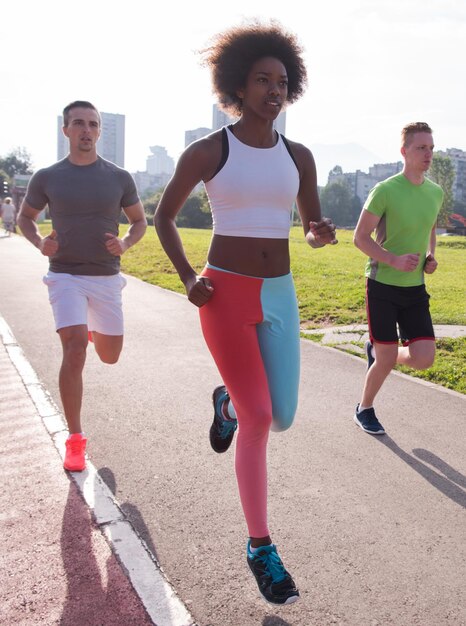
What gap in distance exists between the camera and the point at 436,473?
4258mm

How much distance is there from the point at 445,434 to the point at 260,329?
2548mm

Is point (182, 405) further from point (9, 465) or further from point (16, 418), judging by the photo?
point (9, 465)

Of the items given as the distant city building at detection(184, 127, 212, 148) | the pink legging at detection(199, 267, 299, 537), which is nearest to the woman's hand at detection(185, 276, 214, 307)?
the pink legging at detection(199, 267, 299, 537)

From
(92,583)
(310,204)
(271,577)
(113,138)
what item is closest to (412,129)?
(310,204)

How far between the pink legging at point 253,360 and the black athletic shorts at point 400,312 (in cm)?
193

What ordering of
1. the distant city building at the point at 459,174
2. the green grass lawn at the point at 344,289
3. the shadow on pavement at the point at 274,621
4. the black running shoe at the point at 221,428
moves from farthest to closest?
the distant city building at the point at 459,174 → the green grass lawn at the point at 344,289 → the black running shoe at the point at 221,428 → the shadow on pavement at the point at 274,621

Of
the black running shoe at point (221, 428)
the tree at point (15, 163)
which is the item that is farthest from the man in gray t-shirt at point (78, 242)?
the tree at point (15, 163)

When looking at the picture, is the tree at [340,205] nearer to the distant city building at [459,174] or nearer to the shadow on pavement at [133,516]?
the distant city building at [459,174]

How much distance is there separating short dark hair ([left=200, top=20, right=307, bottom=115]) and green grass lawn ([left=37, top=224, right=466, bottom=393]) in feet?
13.0

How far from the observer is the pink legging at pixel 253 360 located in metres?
2.95

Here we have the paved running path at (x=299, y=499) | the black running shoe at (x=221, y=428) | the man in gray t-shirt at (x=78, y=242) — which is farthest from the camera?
the man in gray t-shirt at (x=78, y=242)

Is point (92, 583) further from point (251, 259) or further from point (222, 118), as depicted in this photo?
point (222, 118)

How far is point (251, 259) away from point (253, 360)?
45 centimetres

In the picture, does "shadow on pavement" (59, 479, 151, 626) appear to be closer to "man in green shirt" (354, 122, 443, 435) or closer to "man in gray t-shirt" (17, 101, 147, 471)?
"man in gray t-shirt" (17, 101, 147, 471)
